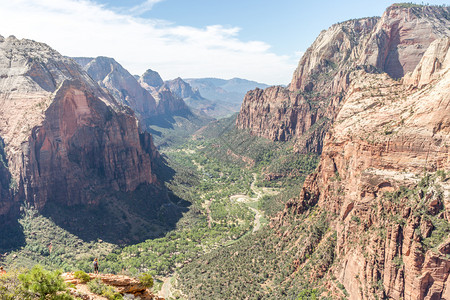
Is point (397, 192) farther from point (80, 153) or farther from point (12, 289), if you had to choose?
point (80, 153)

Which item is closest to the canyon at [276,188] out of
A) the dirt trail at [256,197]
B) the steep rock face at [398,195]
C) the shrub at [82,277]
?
the steep rock face at [398,195]

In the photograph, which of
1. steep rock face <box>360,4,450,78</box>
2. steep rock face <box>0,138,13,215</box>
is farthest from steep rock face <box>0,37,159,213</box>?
steep rock face <box>360,4,450,78</box>

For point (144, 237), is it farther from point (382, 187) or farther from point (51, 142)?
point (382, 187)

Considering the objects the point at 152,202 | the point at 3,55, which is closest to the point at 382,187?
the point at 152,202

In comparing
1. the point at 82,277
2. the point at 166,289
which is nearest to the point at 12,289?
the point at 82,277

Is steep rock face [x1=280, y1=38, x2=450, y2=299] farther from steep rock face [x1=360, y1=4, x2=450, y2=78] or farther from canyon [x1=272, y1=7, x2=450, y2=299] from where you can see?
steep rock face [x1=360, y1=4, x2=450, y2=78]
